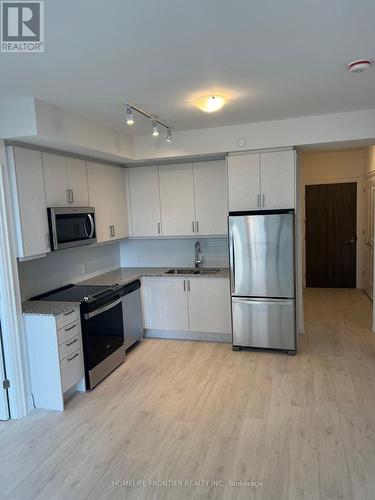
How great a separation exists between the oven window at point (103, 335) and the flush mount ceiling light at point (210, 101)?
2.13 m

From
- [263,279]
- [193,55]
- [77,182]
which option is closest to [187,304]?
[263,279]

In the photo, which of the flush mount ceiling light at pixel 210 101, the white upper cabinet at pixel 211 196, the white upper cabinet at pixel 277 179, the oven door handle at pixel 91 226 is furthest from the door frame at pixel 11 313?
the white upper cabinet at pixel 277 179

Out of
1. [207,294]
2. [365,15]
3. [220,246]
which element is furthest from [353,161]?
[365,15]

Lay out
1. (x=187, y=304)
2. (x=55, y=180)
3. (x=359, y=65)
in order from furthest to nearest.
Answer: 1. (x=187, y=304)
2. (x=55, y=180)
3. (x=359, y=65)

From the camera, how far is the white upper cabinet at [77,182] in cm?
362

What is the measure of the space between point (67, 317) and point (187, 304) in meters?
1.66

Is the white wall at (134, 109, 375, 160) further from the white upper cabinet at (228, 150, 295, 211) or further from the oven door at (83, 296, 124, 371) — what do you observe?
the oven door at (83, 296, 124, 371)

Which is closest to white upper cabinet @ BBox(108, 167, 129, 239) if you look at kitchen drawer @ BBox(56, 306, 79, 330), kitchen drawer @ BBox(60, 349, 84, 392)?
A: kitchen drawer @ BBox(56, 306, 79, 330)

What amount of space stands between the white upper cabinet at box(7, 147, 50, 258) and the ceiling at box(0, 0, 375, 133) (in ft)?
1.66

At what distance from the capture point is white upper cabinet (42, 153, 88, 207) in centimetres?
330

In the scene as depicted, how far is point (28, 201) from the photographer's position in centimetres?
304

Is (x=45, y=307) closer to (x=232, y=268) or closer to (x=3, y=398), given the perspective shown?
(x=3, y=398)

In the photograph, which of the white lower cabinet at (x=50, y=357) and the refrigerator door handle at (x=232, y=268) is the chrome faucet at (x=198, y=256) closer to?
the refrigerator door handle at (x=232, y=268)

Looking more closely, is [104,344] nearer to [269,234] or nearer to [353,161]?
[269,234]
